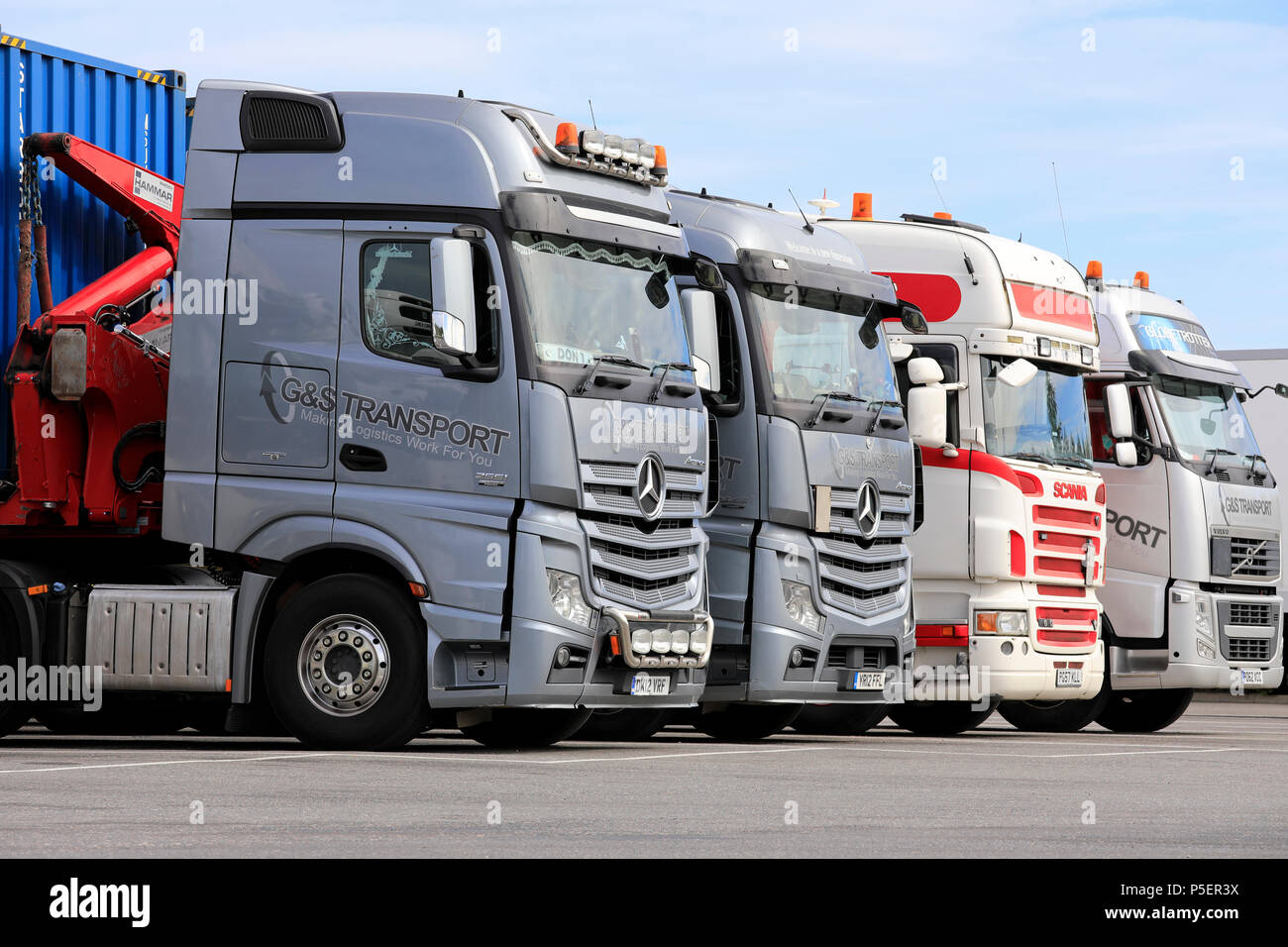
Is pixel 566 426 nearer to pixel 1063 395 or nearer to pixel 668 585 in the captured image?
pixel 668 585

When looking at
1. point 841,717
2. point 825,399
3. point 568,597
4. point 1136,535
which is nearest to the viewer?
point 568,597

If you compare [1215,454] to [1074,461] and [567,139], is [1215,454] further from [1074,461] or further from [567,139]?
[567,139]

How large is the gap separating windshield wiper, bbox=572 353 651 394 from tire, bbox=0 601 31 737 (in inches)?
153

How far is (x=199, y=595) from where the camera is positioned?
1340 cm

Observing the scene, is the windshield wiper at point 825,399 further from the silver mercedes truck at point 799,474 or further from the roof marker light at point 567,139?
the roof marker light at point 567,139

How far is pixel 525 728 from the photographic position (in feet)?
46.6

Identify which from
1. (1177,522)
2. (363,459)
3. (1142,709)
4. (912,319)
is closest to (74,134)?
(363,459)

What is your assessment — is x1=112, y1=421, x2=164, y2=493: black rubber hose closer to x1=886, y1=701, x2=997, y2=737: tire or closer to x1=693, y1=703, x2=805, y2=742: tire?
x1=693, y1=703, x2=805, y2=742: tire

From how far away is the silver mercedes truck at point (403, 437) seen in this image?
12.7 meters

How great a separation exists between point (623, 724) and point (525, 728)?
169 centimetres

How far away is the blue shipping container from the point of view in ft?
46.2

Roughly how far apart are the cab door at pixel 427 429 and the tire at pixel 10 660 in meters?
2.35

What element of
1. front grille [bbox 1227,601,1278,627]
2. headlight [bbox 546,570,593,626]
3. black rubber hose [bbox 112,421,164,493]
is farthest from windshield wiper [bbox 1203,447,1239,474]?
black rubber hose [bbox 112,421,164,493]
